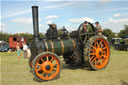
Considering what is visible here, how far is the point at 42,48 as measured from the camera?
5223 mm

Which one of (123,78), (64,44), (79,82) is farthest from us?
(64,44)

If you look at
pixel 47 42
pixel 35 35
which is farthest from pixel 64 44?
pixel 35 35

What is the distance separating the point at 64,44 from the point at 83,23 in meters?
1.29

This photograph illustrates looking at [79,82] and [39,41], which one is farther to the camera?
[39,41]

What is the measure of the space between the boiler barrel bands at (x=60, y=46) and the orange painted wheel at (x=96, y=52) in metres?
0.61

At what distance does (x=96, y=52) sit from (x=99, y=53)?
16cm

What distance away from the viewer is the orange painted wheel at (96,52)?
592 cm

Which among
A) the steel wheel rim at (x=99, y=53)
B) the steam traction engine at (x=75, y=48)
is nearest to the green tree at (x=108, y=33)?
the steel wheel rim at (x=99, y=53)

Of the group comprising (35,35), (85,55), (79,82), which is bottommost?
(79,82)

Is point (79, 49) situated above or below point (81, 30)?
below

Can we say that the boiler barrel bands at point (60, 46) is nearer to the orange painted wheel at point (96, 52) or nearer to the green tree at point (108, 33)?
the orange painted wheel at point (96, 52)

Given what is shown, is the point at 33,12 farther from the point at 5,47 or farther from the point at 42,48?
the point at 5,47

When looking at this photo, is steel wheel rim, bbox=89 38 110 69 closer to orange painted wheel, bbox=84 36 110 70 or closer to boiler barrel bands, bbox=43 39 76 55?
orange painted wheel, bbox=84 36 110 70

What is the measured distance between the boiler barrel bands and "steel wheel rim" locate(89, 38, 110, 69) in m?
0.85
